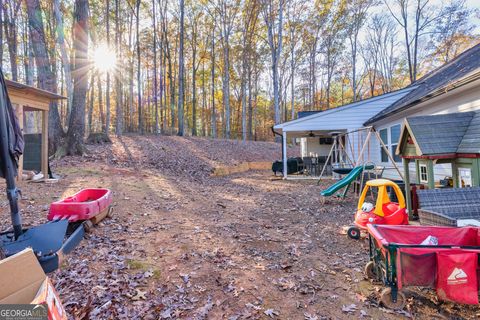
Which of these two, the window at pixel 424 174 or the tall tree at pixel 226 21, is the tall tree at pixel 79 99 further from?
the tall tree at pixel 226 21

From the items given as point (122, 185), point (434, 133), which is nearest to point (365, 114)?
point (434, 133)

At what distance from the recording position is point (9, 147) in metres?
2.79

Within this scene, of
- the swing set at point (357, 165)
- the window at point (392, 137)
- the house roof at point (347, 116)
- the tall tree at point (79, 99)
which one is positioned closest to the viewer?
the swing set at point (357, 165)

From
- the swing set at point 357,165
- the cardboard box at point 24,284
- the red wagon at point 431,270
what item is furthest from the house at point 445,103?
the cardboard box at point 24,284

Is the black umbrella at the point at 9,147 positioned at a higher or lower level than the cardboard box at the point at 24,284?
higher

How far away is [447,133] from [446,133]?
2 centimetres

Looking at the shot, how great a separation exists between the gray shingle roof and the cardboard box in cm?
535

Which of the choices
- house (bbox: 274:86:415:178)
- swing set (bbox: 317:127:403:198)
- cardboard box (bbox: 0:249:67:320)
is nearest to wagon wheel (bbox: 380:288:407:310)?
cardboard box (bbox: 0:249:67:320)

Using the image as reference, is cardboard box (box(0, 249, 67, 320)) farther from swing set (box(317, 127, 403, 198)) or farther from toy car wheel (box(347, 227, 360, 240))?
swing set (box(317, 127, 403, 198))

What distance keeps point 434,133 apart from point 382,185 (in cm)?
149

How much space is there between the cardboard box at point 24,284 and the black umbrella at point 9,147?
1.53 metres

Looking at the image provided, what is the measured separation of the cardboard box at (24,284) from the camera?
1.60m

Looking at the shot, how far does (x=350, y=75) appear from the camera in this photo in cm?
3095

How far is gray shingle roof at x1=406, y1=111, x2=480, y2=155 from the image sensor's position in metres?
4.50
